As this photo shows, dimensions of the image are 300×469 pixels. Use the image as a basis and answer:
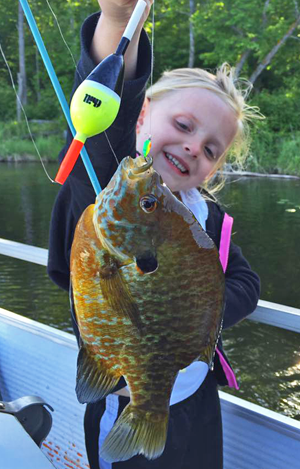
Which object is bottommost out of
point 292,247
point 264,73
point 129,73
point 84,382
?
point 264,73

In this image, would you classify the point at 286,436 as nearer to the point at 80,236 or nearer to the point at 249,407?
the point at 249,407

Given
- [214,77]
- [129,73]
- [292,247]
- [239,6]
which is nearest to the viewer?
[129,73]

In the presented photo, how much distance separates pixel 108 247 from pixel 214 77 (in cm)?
116

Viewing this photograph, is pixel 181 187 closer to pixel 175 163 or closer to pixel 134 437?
pixel 175 163

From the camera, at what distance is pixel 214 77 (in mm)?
1813

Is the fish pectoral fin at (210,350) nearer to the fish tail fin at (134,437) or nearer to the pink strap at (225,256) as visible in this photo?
the fish tail fin at (134,437)

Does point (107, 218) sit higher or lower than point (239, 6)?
higher

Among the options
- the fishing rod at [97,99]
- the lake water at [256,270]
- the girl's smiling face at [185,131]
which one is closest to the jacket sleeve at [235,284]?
the girl's smiling face at [185,131]

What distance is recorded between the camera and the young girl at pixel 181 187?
1.19 meters

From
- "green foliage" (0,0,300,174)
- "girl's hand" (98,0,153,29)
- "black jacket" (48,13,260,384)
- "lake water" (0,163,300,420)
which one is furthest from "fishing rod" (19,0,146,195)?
"green foliage" (0,0,300,174)

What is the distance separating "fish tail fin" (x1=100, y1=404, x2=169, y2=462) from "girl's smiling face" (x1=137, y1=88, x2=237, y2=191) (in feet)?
2.70

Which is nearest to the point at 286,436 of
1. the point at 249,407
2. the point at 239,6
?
the point at 249,407

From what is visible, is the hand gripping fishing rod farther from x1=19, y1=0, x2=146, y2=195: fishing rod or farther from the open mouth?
the open mouth

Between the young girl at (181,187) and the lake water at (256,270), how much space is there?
11.1 ft
